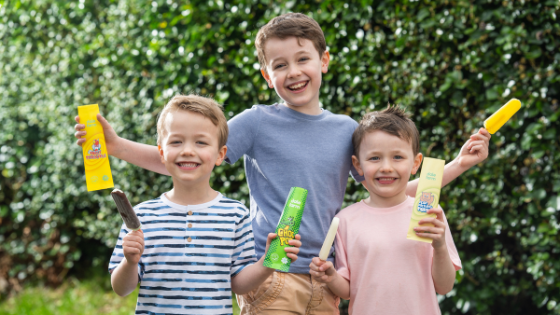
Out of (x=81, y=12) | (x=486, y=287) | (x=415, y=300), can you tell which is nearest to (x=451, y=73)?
(x=486, y=287)

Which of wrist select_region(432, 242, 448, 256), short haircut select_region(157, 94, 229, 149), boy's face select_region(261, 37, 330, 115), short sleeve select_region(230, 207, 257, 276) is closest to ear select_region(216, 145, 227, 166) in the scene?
short haircut select_region(157, 94, 229, 149)

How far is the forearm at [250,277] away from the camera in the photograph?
71.2 inches

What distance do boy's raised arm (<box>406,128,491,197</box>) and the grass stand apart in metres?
2.51

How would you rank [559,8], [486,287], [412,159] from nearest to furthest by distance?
1. [412,159]
2. [559,8]
3. [486,287]

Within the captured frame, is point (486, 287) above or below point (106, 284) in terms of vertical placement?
above

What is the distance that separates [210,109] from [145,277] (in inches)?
26.3

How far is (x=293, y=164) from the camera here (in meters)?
2.06

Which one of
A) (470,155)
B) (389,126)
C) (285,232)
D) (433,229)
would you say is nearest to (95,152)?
(285,232)

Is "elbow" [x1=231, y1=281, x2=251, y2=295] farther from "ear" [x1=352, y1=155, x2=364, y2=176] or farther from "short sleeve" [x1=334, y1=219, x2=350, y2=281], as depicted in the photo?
"ear" [x1=352, y1=155, x2=364, y2=176]

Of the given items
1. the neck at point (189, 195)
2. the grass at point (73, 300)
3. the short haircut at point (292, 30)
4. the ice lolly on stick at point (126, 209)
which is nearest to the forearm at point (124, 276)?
the ice lolly on stick at point (126, 209)

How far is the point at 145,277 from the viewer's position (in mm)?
1807

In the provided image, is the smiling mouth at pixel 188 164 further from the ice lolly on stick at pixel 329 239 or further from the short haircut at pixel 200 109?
the ice lolly on stick at pixel 329 239

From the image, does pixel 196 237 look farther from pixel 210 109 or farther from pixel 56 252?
pixel 56 252

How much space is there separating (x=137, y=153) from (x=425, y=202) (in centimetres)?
122
